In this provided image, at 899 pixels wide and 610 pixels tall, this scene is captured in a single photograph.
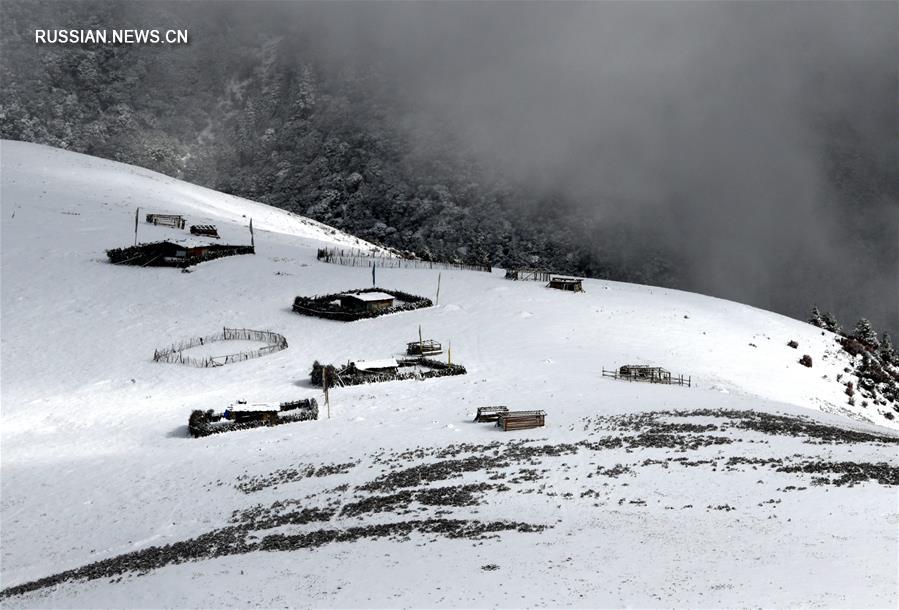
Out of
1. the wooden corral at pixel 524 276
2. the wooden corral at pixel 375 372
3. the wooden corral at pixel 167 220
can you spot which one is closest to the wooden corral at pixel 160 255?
the wooden corral at pixel 167 220

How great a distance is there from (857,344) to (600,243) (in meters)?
86.7

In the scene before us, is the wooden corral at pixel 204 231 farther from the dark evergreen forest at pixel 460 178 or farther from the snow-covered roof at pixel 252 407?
the dark evergreen forest at pixel 460 178

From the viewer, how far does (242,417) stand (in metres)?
42.5

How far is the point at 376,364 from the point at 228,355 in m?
11.0

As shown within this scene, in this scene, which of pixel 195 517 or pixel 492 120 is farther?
pixel 492 120

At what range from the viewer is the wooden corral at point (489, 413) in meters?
39.2

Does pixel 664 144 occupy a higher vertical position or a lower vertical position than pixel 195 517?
higher

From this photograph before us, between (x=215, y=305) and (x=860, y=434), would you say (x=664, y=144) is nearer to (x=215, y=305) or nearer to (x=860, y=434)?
(x=215, y=305)

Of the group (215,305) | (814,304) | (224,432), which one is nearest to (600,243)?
(814,304)

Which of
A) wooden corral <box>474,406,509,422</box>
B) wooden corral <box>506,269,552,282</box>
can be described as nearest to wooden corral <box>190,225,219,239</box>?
wooden corral <box>506,269,552,282</box>

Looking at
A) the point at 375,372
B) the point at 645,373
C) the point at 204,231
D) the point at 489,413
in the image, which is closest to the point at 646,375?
the point at 645,373

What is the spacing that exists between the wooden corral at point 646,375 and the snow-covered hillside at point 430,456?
122 centimetres

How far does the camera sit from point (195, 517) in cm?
3100

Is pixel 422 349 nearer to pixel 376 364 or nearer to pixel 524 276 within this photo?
pixel 376 364
